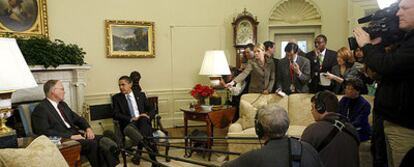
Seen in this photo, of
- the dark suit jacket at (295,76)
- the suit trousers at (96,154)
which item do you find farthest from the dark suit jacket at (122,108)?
the dark suit jacket at (295,76)

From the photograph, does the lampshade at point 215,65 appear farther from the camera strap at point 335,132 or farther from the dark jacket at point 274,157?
the dark jacket at point 274,157

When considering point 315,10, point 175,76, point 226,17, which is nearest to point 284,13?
point 315,10

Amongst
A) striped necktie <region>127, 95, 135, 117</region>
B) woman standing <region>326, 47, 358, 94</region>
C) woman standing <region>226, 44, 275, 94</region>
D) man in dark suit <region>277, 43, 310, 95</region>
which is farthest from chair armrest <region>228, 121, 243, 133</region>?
striped necktie <region>127, 95, 135, 117</region>

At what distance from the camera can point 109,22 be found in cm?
552

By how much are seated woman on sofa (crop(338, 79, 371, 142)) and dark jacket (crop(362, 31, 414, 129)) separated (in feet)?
4.89

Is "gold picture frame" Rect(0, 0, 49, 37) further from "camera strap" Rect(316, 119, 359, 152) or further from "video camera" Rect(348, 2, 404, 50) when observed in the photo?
"video camera" Rect(348, 2, 404, 50)

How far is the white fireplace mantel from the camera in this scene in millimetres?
4332

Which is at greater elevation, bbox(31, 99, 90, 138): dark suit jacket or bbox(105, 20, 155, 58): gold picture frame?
bbox(105, 20, 155, 58): gold picture frame

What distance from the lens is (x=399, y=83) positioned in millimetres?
1620

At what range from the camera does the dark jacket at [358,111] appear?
3.15 m

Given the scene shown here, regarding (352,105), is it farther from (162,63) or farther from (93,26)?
(93,26)

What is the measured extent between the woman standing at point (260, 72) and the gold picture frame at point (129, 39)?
2.11 m

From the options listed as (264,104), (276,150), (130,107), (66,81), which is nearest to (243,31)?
(264,104)

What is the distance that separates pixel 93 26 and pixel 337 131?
4509 millimetres
